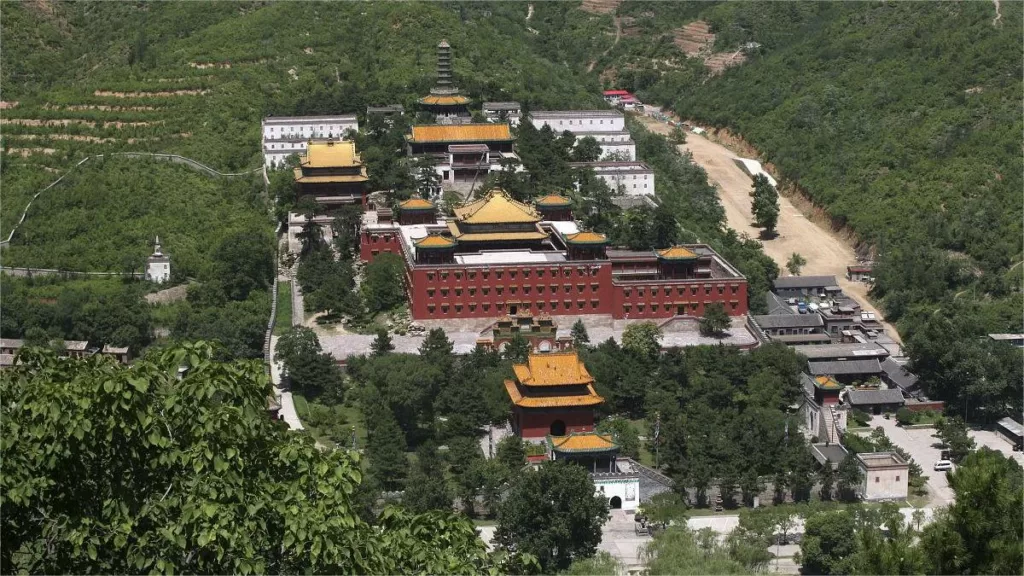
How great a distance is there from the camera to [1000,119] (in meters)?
82.8

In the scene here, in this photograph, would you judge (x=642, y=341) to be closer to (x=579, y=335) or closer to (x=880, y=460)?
(x=579, y=335)

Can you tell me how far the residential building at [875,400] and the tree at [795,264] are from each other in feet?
55.7

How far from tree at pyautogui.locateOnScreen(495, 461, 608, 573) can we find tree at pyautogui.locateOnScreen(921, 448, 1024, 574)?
14.9 metres

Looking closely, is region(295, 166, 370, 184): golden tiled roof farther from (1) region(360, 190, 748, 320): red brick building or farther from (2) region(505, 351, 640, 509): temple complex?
(2) region(505, 351, 640, 509): temple complex

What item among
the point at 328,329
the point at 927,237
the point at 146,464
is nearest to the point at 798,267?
the point at 927,237

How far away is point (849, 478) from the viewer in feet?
147

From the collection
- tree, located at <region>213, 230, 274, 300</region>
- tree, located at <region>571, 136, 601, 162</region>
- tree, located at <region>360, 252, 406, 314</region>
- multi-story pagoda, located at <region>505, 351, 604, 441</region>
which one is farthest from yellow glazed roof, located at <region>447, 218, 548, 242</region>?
tree, located at <region>571, 136, 601, 162</region>

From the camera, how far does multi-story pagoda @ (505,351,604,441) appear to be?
47062 mm

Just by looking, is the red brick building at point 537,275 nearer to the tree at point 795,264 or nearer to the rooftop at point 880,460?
the tree at point 795,264

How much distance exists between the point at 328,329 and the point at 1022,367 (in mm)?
22284

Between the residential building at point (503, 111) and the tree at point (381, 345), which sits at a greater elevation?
the residential building at point (503, 111)

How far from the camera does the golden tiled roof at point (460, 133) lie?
7133 cm

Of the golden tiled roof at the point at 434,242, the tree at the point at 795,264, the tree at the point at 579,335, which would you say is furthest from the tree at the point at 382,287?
the tree at the point at 795,264

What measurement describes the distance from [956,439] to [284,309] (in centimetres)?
2338
